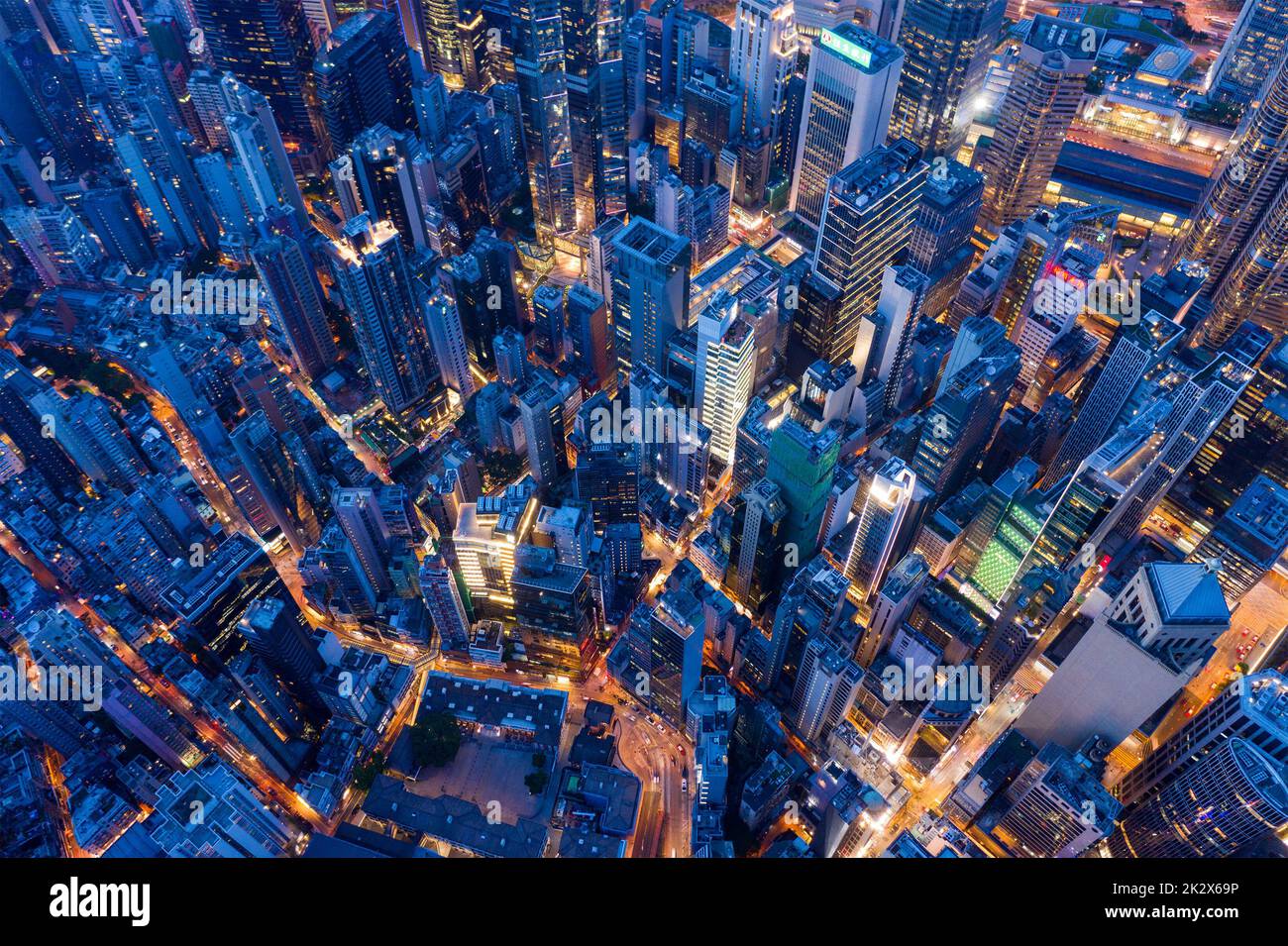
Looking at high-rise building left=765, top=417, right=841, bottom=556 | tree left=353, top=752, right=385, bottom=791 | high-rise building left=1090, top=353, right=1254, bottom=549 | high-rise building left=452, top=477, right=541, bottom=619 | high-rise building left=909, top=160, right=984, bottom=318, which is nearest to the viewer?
high-rise building left=765, top=417, right=841, bottom=556

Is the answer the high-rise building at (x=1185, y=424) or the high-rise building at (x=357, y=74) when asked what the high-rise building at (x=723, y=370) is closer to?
the high-rise building at (x=1185, y=424)

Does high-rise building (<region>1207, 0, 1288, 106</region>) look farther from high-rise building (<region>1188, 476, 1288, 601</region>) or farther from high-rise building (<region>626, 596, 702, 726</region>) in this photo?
high-rise building (<region>626, 596, 702, 726</region>)

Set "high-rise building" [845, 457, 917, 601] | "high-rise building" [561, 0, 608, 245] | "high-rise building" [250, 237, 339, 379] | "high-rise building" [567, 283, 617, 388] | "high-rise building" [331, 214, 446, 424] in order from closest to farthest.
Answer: "high-rise building" [845, 457, 917, 601] < "high-rise building" [331, 214, 446, 424] < "high-rise building" [250, 237, 339, 379] < "high-rise building" [567, 283, 617, 388] < "high-rise building" [561, 0, 608, 245]

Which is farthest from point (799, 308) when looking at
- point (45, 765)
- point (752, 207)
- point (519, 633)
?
point (45, 765)

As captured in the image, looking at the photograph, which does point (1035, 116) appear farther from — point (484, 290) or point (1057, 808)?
point (1057, 808)

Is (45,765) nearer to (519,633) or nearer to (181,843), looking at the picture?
(181,843)

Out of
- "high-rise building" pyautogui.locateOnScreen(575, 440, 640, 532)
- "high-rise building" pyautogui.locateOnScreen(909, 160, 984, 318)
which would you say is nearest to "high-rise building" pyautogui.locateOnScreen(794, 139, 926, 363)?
"high-rise building" pyautogui.locateOnScreen(909, 160, 984, 318)
